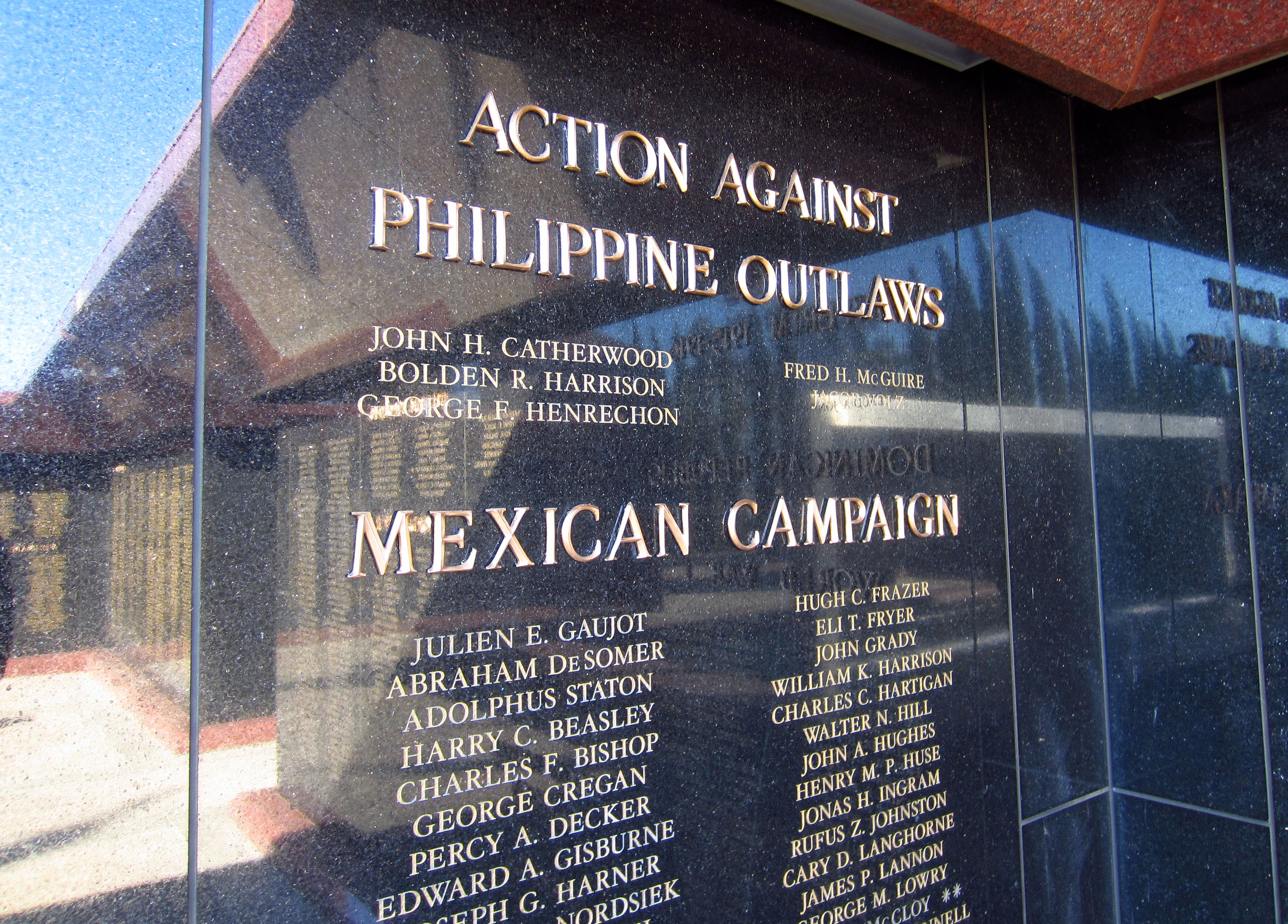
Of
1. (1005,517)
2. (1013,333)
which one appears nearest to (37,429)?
(1005,517)

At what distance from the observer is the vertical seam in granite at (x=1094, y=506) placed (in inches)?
132

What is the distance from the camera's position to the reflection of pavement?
1.53m

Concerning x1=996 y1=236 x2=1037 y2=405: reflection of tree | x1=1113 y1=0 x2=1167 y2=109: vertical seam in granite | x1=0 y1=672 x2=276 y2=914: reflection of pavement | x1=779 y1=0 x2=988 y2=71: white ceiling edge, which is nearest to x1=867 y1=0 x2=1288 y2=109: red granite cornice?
x1=1113 y1=0 x2=1167 y2=109: vertical seam in granite

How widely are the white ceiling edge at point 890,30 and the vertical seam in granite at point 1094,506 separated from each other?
74cm

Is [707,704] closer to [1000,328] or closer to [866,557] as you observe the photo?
[866,557]

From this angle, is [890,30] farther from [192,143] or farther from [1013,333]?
[192,143]

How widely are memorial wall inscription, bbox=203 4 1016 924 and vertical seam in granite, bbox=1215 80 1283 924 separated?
105 cm

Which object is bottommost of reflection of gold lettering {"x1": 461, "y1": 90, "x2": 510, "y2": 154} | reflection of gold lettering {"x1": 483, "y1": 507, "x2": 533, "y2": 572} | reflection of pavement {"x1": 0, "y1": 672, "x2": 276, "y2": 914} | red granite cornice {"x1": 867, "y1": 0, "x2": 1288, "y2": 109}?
reflection of pavement {"x1": 0, "y1": 672, "x2": 276, "y2": 914}

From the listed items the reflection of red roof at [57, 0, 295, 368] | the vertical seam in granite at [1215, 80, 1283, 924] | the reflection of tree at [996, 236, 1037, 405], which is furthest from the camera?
the reflection of tree at [996, 236, 1037, 405]

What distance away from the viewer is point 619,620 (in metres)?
2.23

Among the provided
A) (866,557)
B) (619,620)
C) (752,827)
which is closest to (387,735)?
(619,620)

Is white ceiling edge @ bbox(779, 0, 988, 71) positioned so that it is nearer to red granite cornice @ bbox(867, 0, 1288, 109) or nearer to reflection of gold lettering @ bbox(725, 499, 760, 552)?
red granite cornice @ bbox(867, 0, 1288, 109)

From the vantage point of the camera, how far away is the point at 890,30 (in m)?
2.91

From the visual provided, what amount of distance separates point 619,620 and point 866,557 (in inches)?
39.7
